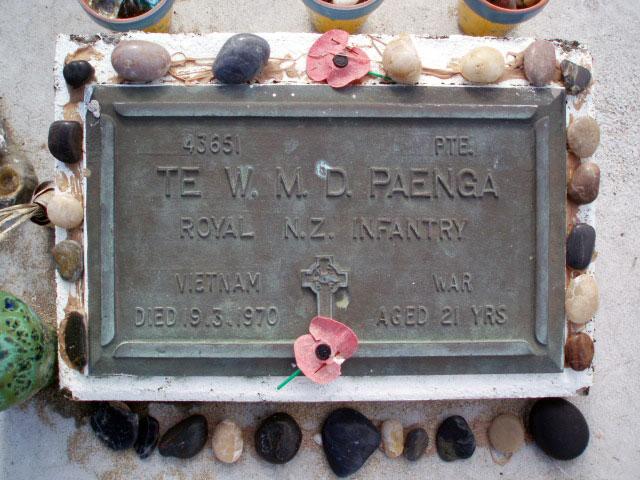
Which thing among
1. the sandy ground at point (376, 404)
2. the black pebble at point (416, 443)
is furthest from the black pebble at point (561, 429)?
the black pebble at point (416, 443)

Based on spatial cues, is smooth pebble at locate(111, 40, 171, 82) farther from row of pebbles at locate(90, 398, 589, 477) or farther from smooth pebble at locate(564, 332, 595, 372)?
smooth pebble at locate(564, 332, 595, 372)

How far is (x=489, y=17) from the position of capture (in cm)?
189

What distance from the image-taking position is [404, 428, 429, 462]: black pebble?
198 cm

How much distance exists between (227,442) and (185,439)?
0.57ft

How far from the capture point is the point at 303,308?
5.68 feet

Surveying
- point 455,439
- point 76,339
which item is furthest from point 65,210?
point 455,439

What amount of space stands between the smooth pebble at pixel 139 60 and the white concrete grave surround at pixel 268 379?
0.06 m

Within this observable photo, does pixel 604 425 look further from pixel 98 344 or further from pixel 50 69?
pixel 50 69

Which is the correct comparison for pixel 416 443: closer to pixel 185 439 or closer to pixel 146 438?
pixel 185 439

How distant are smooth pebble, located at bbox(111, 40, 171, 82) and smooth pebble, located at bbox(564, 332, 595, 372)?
6.06 ft

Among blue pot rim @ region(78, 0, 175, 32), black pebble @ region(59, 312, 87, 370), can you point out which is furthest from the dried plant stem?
blue pot rim @ region(78, 0, 175, 32)

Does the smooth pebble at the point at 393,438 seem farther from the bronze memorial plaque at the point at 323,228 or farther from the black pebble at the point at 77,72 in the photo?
the black pebble at the point at 77,72

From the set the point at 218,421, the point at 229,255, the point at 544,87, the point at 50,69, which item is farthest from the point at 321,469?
the point at 50,69

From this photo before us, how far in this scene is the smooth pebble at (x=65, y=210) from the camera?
5.62 feet
